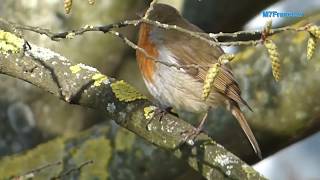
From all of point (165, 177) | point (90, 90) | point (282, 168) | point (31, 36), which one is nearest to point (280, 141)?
point (165, 177)

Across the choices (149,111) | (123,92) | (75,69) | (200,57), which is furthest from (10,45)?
(200,57)

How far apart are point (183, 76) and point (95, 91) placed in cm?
104

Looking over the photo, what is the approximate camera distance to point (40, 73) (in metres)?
2.84

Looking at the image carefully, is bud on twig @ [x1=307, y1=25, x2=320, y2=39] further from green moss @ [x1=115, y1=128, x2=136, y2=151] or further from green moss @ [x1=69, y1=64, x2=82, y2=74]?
green moss @ [x1=115, y1=128, x2=136, y2=151]

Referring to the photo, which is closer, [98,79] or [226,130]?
[98,79]

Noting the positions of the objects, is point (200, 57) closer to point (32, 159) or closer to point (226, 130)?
point (226, 130)

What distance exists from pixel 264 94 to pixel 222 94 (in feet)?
0.65

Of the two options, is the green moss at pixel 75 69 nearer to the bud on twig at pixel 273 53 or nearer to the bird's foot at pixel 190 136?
the bird's foot at pixel 190 136

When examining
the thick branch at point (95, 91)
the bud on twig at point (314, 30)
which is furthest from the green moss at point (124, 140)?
the bud on twig at point (314, 30)

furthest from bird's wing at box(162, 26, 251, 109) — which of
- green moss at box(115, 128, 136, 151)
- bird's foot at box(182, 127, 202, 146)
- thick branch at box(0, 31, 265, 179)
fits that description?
bird's foot at box(182, 127, 202, 146)

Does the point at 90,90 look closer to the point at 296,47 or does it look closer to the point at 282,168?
the point at 296,47

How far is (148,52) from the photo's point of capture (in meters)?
3.84

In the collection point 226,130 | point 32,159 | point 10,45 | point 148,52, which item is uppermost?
point 10,45

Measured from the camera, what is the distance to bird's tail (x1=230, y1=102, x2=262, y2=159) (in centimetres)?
363
